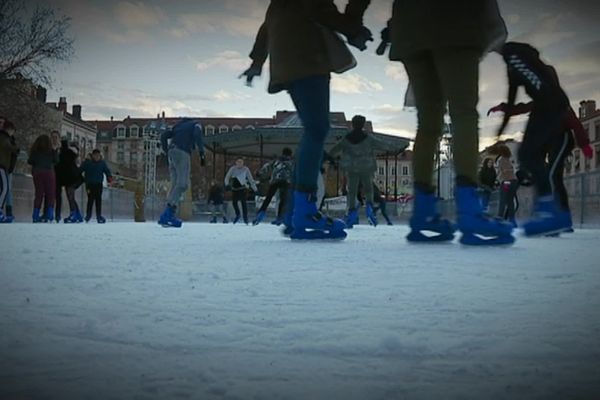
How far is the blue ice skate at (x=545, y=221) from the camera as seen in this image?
4.30 m

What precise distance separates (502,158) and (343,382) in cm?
846

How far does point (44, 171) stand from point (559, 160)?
819cm

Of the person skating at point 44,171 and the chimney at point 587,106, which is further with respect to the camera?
the person skating at point 44,171

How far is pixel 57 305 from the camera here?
115 cm

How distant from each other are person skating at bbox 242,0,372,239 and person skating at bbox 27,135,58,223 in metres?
7.29

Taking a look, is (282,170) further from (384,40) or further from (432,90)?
(432,90)

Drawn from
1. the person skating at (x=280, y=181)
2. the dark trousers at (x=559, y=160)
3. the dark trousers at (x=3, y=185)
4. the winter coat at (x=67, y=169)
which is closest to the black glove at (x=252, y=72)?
the dark trousers at (x=559, y=160)

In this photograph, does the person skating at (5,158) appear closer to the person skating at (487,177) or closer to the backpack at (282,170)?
the backpack at (282,170)

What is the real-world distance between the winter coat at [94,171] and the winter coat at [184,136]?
3614 mm

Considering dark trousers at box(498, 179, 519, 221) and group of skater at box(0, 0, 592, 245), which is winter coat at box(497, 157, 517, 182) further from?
group of skater at box(0, 0, 592, 245)

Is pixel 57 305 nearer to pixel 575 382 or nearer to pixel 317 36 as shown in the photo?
pixel 575 382

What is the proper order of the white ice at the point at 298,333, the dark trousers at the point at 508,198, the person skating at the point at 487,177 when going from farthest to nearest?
the person skating at the point at 487,177 → the dark trousers at the point at 508,198 → the white ice at the point at 298,333

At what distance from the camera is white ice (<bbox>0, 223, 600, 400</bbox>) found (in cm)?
64

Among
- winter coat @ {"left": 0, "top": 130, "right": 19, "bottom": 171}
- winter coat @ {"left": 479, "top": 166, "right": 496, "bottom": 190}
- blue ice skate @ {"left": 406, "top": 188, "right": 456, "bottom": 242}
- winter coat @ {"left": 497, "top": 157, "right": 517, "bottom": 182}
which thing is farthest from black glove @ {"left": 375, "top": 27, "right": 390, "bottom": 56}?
winter coat @ {"left": 479, "top": 166, "right": 496, "bottom": 190}
